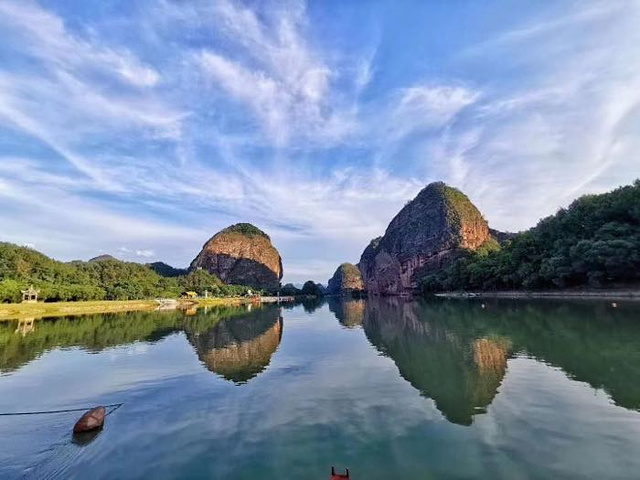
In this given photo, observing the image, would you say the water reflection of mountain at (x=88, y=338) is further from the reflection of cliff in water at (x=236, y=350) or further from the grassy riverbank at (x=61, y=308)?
the grassy riverbank at (x=61, y=308)

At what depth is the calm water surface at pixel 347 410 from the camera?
915cm

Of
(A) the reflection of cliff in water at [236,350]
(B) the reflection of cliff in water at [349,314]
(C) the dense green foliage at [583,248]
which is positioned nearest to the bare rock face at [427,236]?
(C) the dense green foliage at [583,248]

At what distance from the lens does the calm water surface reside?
915 cm

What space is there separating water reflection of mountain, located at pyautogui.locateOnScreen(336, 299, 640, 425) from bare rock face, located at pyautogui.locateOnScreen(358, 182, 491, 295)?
368 feet

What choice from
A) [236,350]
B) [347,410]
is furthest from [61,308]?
[347,410]

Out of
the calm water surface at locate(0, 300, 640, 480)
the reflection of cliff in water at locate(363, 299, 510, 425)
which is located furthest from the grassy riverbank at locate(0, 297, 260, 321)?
the reflection of cliff in water at locate(363, 299, 510, 425)

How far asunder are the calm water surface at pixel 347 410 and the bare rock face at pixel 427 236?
406 ft

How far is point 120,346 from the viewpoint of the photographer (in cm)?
3072

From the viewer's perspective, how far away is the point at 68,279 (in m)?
92.2

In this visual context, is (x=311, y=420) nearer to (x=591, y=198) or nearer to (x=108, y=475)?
(x=108, y=475)

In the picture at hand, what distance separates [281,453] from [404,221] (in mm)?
180681

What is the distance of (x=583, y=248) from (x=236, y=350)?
167 feet

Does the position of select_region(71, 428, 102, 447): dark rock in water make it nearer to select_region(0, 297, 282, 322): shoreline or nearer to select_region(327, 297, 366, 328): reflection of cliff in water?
select_region(327, 297, 366, 328): reflection of cliff in water

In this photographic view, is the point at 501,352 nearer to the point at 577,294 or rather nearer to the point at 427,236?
the point at 577,294
